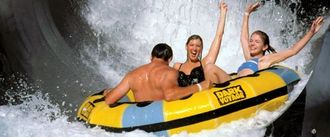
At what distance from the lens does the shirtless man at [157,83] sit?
5.21 m

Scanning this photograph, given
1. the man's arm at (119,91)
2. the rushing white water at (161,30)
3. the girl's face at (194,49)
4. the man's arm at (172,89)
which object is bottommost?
the man's arm at (172,89)

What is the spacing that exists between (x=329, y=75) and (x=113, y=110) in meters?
1.91

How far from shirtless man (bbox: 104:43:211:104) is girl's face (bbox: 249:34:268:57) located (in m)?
0.83

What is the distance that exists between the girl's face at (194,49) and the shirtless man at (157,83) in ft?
1.28

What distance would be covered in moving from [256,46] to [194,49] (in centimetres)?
63

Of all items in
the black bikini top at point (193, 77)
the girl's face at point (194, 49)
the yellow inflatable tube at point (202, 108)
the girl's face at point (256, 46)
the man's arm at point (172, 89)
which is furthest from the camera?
the girl's face at point (256, 46)

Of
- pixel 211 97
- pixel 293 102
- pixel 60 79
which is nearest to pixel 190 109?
pixel 211 97

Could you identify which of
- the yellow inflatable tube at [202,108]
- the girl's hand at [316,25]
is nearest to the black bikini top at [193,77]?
the yellow inflatable tube at [202,108]

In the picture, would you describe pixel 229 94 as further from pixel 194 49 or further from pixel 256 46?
pixel 256 46

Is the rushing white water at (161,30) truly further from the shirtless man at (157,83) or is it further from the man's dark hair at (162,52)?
the man's dark hair at (162,52)

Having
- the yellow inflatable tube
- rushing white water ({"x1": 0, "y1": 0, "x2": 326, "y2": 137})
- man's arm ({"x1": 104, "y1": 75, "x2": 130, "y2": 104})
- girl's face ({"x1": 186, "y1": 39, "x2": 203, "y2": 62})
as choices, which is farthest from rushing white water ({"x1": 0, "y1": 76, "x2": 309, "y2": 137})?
girl's face ({"x1": 186, "y1": 39, "x2": 203, "y2": 62})

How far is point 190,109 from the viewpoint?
5031 mm

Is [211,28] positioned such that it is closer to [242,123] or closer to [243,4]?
[243,4]

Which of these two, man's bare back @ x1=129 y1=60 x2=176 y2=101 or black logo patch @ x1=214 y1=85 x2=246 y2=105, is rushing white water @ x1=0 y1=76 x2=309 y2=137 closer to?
black logo patch @ x1=214 y1=85 x2=246 y2=105
